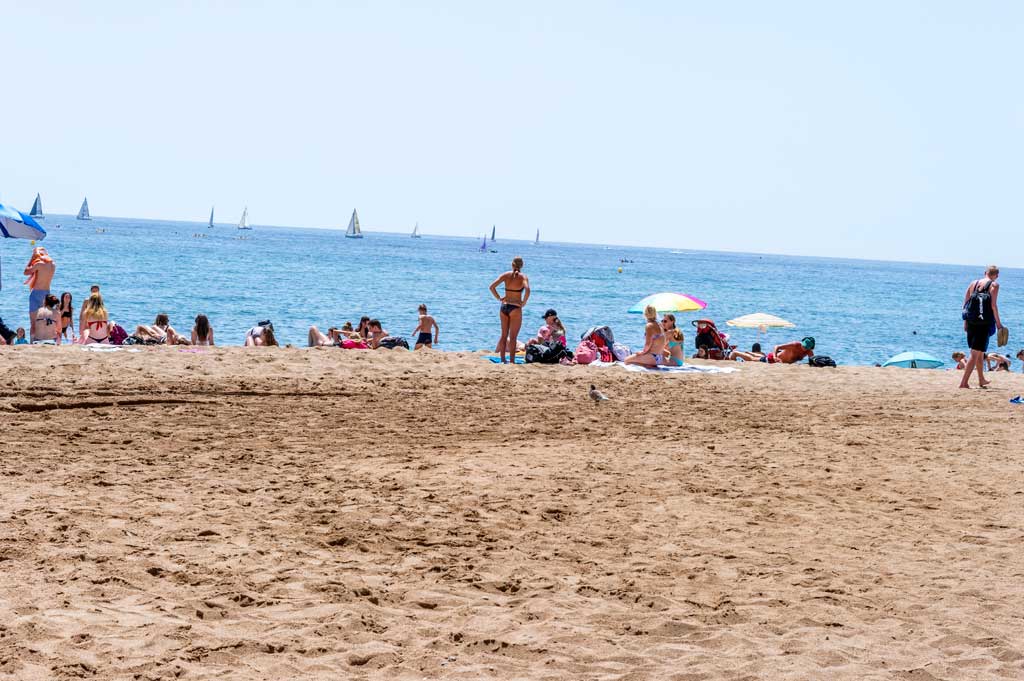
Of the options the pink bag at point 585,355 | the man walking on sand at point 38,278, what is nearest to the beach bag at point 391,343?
the pink bag at point 585,355

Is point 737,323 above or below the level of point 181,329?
above

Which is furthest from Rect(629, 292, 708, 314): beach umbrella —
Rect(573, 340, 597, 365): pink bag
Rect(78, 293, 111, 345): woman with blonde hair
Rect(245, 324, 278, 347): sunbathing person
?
Rect(78, 293, 111, 345): woman with blonde hair

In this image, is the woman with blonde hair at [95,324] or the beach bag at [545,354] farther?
the woman with blonde hair at [95,324]

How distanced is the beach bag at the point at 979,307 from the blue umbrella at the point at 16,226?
496 inches

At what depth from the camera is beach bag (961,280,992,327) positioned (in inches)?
493

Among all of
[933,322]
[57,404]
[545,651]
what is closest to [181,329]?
[57,404]

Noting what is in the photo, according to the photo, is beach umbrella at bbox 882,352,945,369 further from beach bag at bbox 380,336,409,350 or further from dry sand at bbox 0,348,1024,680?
beach bag at bbox 380,336,409,350

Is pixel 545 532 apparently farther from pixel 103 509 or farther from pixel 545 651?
pixel 103 509

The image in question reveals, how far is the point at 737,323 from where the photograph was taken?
24.0m

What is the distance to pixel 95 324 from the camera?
14.7 meters

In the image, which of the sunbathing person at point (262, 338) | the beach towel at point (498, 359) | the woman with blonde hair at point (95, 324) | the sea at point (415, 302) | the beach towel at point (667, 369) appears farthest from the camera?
the sea at point (415, 302)

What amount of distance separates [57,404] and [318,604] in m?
5.76

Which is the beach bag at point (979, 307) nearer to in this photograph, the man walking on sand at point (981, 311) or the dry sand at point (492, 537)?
the man walking on sand at point (981, 311)

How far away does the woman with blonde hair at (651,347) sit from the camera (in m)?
14.4
